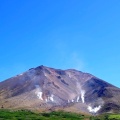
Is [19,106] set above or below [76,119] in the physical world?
above

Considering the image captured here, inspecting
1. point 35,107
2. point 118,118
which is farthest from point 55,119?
point 35,107

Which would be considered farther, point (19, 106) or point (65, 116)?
point (19, 106)

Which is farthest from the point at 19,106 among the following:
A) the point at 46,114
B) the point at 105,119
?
the point at 105,119

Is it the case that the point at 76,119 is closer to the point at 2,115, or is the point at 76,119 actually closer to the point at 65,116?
the point at 65,116

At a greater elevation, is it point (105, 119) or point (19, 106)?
point (19, 106)

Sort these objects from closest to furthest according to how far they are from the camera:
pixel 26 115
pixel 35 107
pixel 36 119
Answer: pixel 36 119 → pixel 26 115 → pixel 35 107

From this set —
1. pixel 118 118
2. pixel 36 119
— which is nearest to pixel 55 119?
pixel 36 119

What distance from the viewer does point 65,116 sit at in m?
167

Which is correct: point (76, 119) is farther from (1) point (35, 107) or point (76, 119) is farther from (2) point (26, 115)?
(1) point (35, 107)

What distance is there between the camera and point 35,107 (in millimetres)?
196500

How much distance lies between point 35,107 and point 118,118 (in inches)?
2304

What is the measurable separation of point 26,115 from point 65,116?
19.7 metres

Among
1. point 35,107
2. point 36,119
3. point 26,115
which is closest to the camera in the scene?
point 36,119

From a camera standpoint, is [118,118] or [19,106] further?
[19,106]
